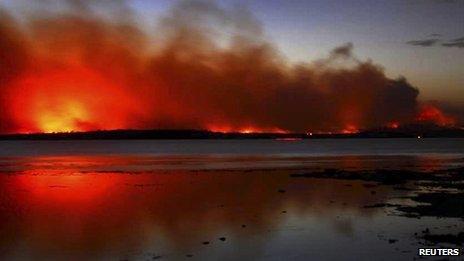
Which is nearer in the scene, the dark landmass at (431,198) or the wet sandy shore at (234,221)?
the wet sandy shore at (234,221)

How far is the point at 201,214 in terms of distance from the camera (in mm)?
27391

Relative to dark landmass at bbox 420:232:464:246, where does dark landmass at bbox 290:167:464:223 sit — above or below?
above

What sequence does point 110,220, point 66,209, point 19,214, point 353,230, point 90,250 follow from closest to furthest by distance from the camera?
point 90,250 < point 353,230 < point 110,220 < point 19,214 < point 66,209

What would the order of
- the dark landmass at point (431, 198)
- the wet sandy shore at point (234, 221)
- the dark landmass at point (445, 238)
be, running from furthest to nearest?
the dark landmass at point (431, 198) < the wet sandy shore at point (234, 221) < the dark landmass at point (445, 238)

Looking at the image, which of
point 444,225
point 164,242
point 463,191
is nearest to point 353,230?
point 444,225

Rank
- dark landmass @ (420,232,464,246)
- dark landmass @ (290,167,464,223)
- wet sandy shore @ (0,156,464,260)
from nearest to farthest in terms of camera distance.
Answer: dark landmass @ (420,232,464,246)
wet sandy shore @ (0,156,464,260)
dark landmass @ (290,167,464,223)

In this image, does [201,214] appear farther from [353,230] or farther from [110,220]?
[353,230]

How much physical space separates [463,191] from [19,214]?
2455 centimetres

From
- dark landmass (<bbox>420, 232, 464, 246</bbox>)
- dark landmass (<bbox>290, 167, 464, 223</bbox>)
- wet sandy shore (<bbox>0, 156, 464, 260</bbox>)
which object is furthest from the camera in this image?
dark landmass (<bbox>290, 167, 464, 223</bbox>)

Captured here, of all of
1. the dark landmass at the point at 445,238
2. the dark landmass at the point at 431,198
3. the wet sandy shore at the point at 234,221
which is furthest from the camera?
the dark landmass at the point at 431,198

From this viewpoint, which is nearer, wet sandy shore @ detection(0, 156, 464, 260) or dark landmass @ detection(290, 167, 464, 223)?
wet sandy shore @ detection(0, 156, 464, 260)

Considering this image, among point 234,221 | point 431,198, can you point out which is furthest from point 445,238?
point 431,198

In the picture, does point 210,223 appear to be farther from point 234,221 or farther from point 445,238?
point 445,238

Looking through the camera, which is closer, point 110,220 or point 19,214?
point 110,220
